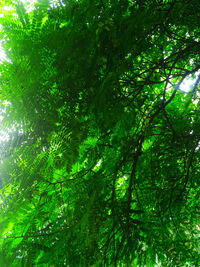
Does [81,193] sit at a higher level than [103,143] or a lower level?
lower

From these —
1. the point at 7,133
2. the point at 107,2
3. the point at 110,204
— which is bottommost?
the point at 110,204

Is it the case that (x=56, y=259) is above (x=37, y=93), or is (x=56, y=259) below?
below

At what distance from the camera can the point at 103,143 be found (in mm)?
1034

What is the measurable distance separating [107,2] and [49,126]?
57 cm

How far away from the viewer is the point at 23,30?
668 mm

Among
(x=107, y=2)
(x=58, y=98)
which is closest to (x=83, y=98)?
(x=58, y=98)

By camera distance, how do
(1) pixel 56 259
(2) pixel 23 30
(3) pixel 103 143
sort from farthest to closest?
(3) pixel 103 143 < (1) pixel 56 259 < (2) pixel 23 30

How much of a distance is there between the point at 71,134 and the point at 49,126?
100 mm

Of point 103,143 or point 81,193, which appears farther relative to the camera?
point 103,143

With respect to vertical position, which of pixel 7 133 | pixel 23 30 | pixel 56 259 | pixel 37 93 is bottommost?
pixel 56 259

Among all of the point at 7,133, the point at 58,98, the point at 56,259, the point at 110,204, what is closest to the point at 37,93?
the point at 58,98

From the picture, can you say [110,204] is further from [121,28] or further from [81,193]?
[121,28]

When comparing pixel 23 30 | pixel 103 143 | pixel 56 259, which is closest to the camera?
pixel 23 30

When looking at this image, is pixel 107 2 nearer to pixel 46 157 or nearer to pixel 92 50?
pixel 92 50
